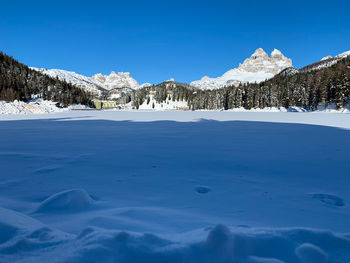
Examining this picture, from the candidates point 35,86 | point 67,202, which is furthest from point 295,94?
point 35,86

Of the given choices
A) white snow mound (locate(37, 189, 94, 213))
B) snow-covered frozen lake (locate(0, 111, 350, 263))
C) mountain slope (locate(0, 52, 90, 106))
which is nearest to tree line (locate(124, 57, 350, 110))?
snow-covered frozen lake (locate(0, 111, 350, 263))

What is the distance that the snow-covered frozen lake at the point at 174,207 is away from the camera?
4.37 feet

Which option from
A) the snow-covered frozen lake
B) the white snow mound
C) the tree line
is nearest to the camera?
the snow-covered frozen lake

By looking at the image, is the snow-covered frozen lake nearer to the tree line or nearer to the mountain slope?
the tree line

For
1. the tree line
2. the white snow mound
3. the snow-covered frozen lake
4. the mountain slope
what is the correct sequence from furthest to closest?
the mountain slope
the tree line
the white snow mound
the snow-covered frozen lake

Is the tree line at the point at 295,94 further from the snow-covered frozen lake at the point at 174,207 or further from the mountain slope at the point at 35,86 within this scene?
the mountain slope at the point at 35,86

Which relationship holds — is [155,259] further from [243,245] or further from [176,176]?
[176,176]

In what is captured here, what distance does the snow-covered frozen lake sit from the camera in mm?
1331

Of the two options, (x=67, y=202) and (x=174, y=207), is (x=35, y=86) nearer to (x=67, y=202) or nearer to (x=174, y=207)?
(x=67, y=202)

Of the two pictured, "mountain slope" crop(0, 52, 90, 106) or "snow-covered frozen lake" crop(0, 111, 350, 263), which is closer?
"snow-covered frozen lake" crop(0, 111, 350, 263)

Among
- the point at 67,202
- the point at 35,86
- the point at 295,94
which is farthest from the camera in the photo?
the point at 35,86

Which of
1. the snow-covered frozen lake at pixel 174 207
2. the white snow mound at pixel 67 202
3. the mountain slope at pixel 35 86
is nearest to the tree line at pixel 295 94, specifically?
the snow-covered frozen lake at pixel 174 207

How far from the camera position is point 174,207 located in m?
2.23

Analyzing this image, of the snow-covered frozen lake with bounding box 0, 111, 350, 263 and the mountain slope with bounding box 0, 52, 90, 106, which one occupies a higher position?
the mountain slope with bounding box 0, 52, 90, 106
